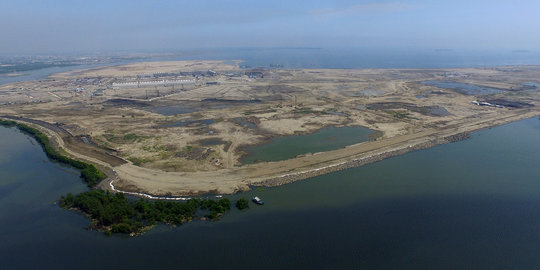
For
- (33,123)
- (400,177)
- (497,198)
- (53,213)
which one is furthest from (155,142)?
(497,198)

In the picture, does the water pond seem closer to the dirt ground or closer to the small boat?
the dirt ground

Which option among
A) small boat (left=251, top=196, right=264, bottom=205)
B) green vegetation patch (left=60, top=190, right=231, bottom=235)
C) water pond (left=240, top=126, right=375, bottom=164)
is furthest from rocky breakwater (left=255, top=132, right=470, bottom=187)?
green vegetation patch (left=60, top=190, right=231, bottom=235)

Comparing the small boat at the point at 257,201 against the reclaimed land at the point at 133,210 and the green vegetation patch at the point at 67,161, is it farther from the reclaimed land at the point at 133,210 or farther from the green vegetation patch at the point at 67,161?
the green vegetation patch at the point at 67,161

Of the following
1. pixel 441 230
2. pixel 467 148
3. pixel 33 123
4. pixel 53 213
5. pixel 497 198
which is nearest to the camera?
pixel 441 230

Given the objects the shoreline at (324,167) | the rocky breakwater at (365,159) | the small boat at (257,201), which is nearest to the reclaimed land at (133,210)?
the small boat at (257,201)

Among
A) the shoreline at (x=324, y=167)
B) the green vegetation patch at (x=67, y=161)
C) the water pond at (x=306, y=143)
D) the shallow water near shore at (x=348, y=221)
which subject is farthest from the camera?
the water pond at (x=306, y=143)

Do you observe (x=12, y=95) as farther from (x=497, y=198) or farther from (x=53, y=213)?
(x=497, y=198)
